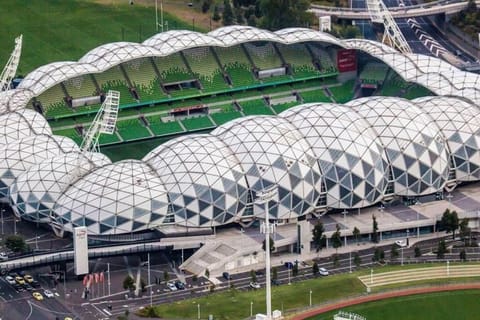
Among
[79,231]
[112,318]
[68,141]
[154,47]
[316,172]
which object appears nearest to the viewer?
[112,318]

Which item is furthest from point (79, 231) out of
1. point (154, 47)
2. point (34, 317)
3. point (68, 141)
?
point (154, 47)

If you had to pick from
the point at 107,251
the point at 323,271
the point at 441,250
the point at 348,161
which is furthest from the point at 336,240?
the point at 107,251

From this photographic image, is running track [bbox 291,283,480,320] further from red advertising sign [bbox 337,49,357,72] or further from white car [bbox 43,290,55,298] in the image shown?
red advertising sign [bbox 337,49,357,72]

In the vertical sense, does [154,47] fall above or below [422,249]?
above

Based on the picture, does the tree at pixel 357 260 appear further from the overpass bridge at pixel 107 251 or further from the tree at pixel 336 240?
the overpass bridge at pixel 107 251

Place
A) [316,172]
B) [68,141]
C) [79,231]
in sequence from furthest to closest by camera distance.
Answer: [68,141] → [316,172] → [79,231]

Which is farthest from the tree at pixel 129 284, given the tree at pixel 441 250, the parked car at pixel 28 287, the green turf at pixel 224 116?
the green turf at pixel 224 116

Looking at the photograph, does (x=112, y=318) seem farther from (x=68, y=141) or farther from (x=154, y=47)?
(x=154, y=47)
